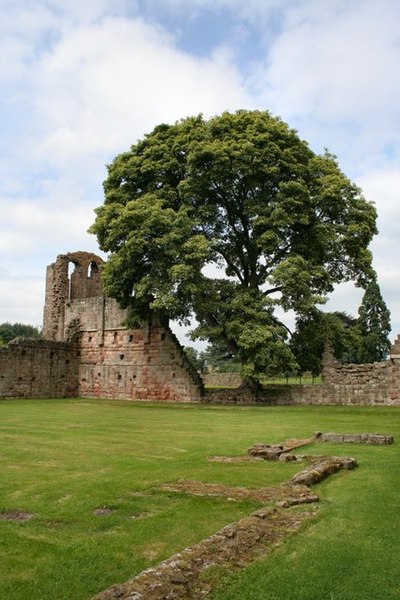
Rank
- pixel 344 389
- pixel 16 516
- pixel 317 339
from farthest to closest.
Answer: pixel 317 339
pixel 344 389
pixel 16 516

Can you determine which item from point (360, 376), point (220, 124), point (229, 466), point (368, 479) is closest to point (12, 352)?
point (220, 124)

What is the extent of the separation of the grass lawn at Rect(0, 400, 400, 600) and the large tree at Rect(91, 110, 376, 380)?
1208 cm

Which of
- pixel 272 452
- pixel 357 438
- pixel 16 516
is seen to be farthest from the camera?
pixel 357 438

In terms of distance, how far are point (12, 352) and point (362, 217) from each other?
62.0 feet

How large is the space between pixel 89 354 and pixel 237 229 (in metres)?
12.8

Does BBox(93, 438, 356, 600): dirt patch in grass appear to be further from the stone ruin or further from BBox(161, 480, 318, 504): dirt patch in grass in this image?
the stone ruin

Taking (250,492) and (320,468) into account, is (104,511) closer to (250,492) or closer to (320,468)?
(250,492)

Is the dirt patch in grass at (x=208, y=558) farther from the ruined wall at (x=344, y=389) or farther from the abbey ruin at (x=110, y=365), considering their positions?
the abbey ruin at (x=110, y=365)

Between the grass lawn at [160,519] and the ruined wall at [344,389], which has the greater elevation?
the ruined wall at [344,389]

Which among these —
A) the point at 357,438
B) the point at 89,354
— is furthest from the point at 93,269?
the point at 357,438

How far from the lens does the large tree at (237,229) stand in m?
24.3

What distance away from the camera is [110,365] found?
3328 centimetres

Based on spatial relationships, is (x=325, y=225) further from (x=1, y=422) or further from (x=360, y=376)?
(x=1, y=422)

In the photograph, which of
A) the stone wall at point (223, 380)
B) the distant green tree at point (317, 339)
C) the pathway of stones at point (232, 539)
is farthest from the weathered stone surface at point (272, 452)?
the stone wall at point (223, 380)
